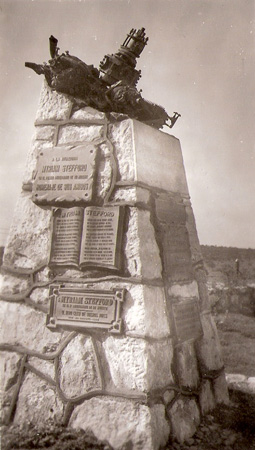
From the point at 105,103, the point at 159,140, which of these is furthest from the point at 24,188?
the point at 159,140

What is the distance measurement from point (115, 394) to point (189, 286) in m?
1.25

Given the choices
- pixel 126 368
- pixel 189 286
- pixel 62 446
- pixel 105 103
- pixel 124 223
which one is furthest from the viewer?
pixel 105 103

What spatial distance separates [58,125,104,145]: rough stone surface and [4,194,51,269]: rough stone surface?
0.74m

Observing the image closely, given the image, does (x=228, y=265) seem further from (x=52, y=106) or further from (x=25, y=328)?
(x=25, y=328)

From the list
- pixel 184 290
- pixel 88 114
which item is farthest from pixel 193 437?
pixel 88 114

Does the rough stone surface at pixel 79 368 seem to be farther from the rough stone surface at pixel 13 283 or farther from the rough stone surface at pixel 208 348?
the rough stone surface at pixel 208 348

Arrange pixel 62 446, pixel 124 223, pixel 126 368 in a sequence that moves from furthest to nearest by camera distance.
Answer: pixel 124 223 < pixel 126 368 < pixel 62 446

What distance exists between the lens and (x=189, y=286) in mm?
3367

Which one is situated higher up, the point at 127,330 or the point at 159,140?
the point at 159,140

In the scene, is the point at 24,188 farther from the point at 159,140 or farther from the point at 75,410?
the point at 75,410

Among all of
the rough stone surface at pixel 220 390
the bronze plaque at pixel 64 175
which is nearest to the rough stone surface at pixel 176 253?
the bronze plaque at pixel 64 175

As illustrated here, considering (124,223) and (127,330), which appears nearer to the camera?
(127,330)

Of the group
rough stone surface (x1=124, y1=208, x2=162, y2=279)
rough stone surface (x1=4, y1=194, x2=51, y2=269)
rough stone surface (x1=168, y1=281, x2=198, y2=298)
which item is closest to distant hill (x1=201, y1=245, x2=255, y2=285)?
rough stone surface (x1=168, y1=281, x2=198, y2=298)

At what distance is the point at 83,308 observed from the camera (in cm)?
291
